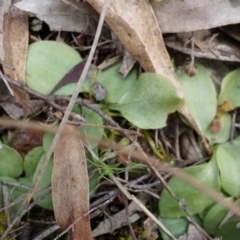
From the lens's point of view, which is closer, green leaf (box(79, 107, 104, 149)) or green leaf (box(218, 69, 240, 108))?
green leaf (box(79, 107, 104, 149))

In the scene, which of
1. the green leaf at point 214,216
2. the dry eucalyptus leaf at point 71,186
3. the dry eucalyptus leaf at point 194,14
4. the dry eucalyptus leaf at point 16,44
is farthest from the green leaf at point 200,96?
the dry eucalyptus leaf at point 16,44

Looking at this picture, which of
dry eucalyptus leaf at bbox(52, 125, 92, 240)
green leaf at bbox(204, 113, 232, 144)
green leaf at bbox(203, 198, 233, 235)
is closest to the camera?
dry eucalyptus leaf at bbox(52, 125, 92, 240)

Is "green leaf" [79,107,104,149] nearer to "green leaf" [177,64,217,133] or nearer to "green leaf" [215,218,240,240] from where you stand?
"green leaf" [177,64,217,133]

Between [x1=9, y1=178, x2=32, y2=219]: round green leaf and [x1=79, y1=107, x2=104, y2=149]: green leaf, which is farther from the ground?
[x1=79, y1=107, x2=104, y2=149]: green leaf

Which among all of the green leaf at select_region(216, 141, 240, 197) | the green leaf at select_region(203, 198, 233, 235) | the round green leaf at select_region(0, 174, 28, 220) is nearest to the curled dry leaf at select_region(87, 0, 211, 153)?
the green leaf at select_region(216, 141, 240, 197)

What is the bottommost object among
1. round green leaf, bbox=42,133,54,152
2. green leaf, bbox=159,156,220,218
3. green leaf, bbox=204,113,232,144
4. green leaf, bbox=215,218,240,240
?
green leaf, bbox=215,218,240,240

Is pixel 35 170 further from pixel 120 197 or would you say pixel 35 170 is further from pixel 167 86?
pixel 167 86
